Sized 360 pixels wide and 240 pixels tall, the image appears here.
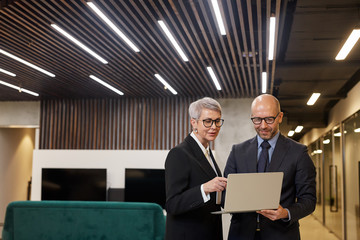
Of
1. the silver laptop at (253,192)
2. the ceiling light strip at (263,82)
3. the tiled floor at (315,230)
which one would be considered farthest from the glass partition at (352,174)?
the silver laptop at (253,192)

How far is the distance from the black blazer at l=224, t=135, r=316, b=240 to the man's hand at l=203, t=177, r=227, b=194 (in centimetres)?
22

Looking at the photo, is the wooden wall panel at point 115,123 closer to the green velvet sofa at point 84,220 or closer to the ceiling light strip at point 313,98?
the ceiling light strip at point 313,98

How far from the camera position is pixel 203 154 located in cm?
235

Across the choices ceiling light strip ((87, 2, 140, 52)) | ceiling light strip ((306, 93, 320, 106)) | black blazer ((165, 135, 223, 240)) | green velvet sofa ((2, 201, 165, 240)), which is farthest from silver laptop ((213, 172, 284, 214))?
ceiling light strip ((306, 93, 320, 106))

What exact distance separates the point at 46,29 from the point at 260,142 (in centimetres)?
363

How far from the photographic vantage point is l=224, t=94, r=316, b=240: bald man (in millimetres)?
2068

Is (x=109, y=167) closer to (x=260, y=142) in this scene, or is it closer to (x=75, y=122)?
(x=75, y=122)

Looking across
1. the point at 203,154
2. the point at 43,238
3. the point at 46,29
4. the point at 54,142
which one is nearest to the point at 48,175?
the point at 54,142

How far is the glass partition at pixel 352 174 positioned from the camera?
6.63m

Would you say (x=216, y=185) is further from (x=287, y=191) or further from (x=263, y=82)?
(x=263, y=82)

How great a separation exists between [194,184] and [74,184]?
304 inches

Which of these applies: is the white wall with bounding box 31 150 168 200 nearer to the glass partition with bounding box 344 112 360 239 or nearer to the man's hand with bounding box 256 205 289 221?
the glass partition with bounding box 344 112 360 239

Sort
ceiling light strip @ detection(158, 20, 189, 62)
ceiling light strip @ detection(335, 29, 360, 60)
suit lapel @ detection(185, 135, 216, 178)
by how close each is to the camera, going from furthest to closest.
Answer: ceiling light strip @ detection(335, 29, 360, 60)
ceiling light strip @ detection(158, 20, 189, 62)
suit lapel @ detection(185, 135, 216, 178)

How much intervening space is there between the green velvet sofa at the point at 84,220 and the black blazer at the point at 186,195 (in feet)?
3.46
